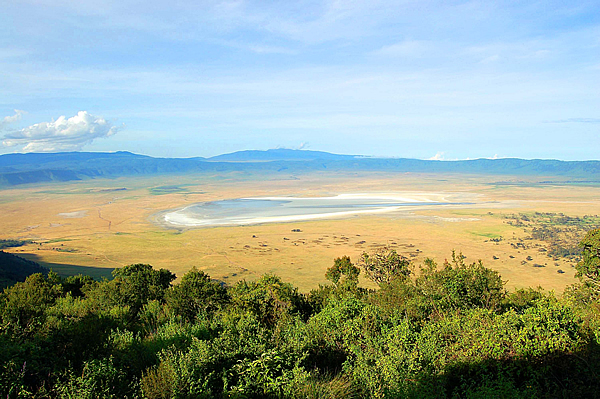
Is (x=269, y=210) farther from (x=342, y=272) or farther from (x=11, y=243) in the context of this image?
(x=342, y=272)

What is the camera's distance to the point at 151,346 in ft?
53.9

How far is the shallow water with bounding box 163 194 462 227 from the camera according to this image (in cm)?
12304

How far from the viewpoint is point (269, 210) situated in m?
145

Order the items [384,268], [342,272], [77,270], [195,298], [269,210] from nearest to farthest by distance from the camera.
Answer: [195,298]
[384,268]
[342,272]
[77,270]
[269,210]

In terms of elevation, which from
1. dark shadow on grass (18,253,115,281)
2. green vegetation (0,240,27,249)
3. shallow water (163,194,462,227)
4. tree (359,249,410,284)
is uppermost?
tree (359,249,410,284)

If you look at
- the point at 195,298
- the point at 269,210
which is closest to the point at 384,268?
the point at 195,298

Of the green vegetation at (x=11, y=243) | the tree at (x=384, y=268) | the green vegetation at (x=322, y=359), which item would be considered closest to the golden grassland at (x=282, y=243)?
the green vegetation at (x=11, y=243)

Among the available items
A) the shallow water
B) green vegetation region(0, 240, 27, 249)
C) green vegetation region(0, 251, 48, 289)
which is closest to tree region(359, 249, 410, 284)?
green vegetation region(0, 251, 48, 289)

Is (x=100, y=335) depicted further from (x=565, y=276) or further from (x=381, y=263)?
(x=565, y=276)

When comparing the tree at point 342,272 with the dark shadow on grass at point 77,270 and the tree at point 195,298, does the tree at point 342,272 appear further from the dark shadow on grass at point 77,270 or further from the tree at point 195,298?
the dark shadow on grass at point 77,270

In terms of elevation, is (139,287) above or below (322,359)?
below

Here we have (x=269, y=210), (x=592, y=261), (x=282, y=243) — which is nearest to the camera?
(x=592, y=261)

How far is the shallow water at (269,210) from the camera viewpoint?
123037 millimetres

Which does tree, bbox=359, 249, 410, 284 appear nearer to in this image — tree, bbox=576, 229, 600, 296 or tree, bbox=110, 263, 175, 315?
tree, bbox=576, 229, 600, 296
